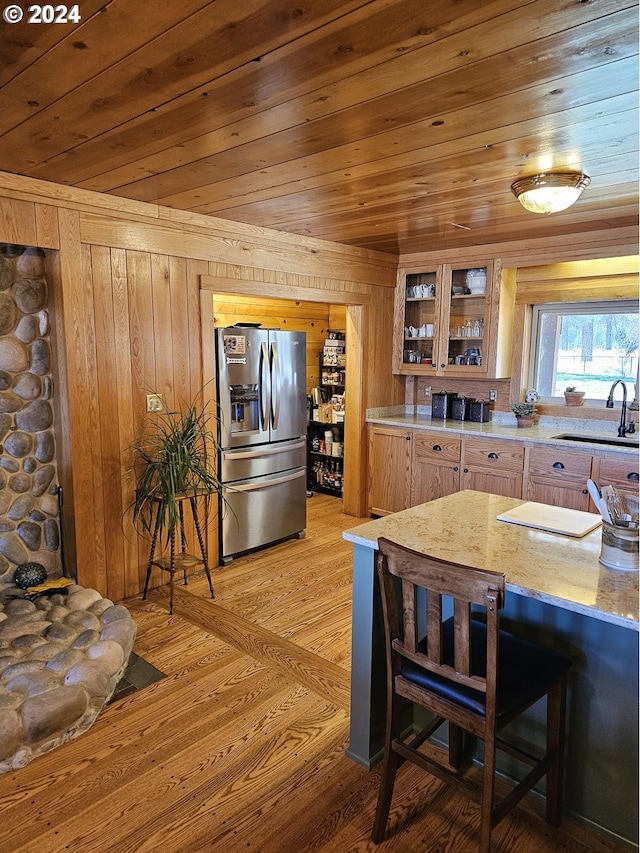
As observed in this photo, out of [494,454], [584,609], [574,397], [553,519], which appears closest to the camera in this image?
[584,609]

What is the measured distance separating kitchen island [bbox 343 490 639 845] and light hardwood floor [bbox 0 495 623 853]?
0.14 meters

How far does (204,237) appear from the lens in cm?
352

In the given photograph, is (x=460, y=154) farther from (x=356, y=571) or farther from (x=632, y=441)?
(x=632, y=441)

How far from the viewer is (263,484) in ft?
13.3

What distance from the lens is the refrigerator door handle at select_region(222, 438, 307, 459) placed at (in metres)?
3.84

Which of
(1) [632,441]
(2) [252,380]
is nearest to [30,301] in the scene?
(2) [252,380]

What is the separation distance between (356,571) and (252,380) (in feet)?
7.09

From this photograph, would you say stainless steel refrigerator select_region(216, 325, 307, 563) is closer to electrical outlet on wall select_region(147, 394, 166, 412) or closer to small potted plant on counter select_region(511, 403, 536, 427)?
electrical outlet on wall select_region(147, 394, 166, 412)

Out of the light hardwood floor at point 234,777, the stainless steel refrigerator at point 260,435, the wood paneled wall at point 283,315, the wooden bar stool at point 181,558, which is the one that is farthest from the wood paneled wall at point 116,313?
the wood paneled wall at point 283,315

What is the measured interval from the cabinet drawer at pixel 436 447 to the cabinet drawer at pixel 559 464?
1.96 feet

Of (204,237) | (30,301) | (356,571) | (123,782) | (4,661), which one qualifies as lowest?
(123,782)

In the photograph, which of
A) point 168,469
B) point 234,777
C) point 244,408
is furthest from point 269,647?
point 244,408

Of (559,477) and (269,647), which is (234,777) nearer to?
(269,647)

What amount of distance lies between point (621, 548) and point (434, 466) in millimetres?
2794
